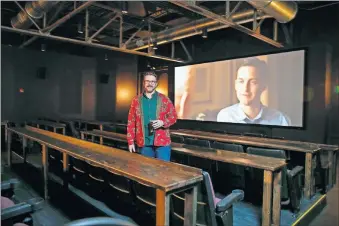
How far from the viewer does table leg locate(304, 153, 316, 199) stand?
2.89 metres

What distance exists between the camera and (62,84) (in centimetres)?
770

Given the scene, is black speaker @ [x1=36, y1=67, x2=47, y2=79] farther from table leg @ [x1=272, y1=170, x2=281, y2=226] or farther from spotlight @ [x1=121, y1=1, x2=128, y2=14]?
table leg @ [x1=272, y1=170, x2=281, y2=226]

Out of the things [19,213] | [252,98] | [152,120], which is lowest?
[19,213]

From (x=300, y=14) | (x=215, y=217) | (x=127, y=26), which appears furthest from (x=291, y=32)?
(x=215, y=217)

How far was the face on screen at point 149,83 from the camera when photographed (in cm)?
240

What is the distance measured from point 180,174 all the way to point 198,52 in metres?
5.55

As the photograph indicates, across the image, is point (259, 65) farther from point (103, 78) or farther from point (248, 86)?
point (103, 78)

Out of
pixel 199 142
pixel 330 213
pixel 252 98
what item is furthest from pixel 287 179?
pixel 252 98

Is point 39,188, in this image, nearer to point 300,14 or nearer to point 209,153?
point 209,153

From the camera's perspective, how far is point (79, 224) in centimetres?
107

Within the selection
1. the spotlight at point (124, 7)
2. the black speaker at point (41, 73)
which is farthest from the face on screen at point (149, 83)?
the black speaker at point (41, 73)

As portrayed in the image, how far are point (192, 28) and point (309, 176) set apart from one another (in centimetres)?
326

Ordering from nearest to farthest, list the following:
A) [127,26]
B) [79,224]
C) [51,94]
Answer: [79,224] < [127,26] < [51,94]

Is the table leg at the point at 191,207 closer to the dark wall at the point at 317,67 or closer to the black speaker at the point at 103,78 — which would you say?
the dark wall at the point at 317,67
